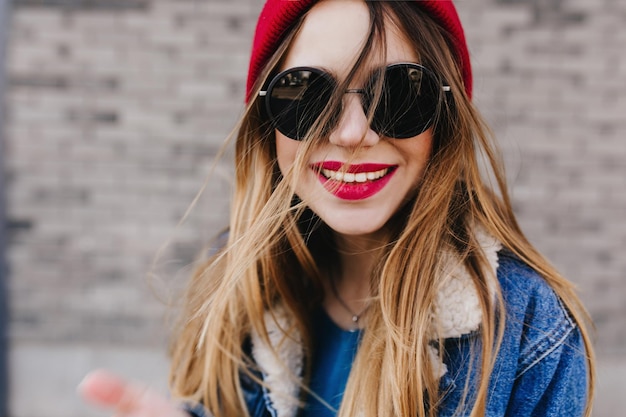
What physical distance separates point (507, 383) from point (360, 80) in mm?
710

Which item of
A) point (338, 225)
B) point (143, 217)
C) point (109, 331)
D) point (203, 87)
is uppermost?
point (203, 87)

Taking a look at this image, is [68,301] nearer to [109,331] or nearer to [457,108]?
[109,331]

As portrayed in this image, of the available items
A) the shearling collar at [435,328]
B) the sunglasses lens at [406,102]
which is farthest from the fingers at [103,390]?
the sunglasses lens at [406,102]

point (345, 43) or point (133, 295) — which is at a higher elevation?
point (345, 43)

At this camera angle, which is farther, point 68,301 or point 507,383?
point 68,301

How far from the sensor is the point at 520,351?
121 cm

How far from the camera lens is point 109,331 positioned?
3.10 m

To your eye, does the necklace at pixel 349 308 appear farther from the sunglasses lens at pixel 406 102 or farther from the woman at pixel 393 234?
the sunglasses lens at pixel 406 102

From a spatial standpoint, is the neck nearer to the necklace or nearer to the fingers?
the necklace

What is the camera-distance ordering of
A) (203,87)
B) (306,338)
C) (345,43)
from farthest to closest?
1. (203,87)
2. (306,338)
3. (345,43)

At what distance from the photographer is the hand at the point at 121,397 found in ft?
3.28

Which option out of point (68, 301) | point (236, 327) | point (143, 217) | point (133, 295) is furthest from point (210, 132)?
point (236, 327)

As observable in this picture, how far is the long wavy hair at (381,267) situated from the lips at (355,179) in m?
0.07

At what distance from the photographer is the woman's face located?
3.87 ft
